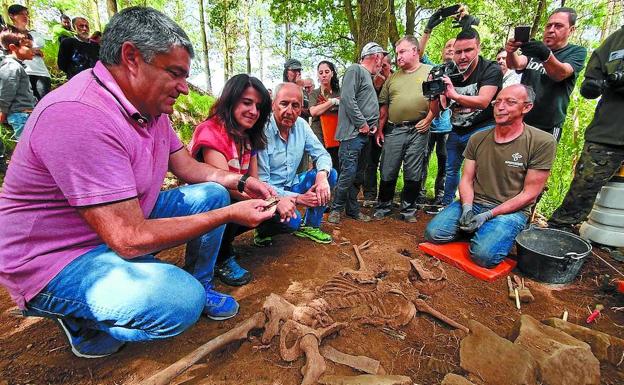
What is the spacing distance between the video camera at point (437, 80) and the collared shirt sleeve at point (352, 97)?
786 mm

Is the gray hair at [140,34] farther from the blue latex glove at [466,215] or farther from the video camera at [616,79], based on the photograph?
the video camera at [616,79]

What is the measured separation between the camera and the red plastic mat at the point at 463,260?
2871 millimetres

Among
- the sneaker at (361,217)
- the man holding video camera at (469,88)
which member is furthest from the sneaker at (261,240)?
the man holding video camera at (469,88)

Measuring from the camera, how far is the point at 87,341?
5.61 ft

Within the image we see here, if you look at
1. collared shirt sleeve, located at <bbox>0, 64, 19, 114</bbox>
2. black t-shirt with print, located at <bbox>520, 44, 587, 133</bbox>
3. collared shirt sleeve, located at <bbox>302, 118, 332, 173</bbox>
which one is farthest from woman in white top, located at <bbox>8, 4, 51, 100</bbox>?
black t-shirt with print, located at <bbox>520, 44, 587, 133</bbox>

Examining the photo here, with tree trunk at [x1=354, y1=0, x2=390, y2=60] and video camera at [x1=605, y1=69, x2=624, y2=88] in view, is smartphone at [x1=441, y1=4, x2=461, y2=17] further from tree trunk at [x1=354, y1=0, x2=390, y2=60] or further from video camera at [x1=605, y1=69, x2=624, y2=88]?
video camera at [x1=605, y1=69, x2=624, y2=88]

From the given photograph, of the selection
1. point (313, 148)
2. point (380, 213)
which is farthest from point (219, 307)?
point (380, 213)

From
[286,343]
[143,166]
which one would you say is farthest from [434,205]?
[143,166]

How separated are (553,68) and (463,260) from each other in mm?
2115

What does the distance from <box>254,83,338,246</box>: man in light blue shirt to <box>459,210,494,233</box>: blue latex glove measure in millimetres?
1402

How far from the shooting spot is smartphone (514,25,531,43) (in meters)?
3.10

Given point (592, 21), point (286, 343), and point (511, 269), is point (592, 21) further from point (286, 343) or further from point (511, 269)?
point (286, 343)

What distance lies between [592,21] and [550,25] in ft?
22.4

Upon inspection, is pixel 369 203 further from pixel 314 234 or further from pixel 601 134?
pixel 601 134
